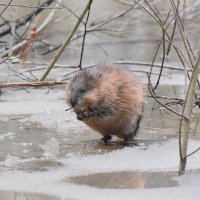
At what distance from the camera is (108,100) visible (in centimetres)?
540

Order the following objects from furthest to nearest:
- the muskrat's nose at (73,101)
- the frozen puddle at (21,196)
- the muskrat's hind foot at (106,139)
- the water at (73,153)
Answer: the muskrat's hind foot at (106,139), the muskrat's nose at (73,101), the water at (73,153), the frozen puddle at (21,196)

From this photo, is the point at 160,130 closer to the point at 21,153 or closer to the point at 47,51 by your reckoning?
the point at 21,153

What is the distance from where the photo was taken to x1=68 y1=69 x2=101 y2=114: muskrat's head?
5254mm

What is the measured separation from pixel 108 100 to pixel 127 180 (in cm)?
97

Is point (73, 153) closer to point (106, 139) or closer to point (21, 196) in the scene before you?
point (106, 139)

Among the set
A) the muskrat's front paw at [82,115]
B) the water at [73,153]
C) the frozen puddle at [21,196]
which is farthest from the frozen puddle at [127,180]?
the muskrat's front paw at [82,115]

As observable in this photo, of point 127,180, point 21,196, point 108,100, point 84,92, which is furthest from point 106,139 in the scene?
point 21,196

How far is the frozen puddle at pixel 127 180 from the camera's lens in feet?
14.6

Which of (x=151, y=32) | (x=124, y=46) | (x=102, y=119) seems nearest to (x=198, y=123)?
(x=102, y=119)

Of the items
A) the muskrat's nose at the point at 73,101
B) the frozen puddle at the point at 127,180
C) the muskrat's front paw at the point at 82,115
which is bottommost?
the frozen puddle at the point at 127,180

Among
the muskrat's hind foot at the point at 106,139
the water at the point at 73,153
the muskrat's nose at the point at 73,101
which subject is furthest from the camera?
the muskrat's hind foot at the point at 106,139

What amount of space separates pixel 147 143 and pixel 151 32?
314 inches

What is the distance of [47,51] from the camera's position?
1066 cm

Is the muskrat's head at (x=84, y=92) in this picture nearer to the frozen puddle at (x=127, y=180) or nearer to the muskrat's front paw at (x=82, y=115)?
the muskrat's front paw at (x=82, y=115)
